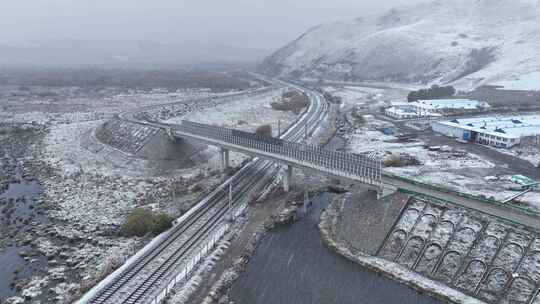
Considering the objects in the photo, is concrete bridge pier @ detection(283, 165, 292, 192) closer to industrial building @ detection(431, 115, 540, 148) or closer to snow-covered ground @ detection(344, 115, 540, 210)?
snow-covered ground @ detection(344, 115, 540, 210)

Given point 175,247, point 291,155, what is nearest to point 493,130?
point 291,155

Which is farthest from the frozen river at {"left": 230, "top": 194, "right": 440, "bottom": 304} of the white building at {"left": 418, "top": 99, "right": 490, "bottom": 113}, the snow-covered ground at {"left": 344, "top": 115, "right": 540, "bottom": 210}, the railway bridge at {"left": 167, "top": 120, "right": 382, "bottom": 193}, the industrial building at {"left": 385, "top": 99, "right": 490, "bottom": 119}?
the white building at {"left": 418, "top": 99, "right": 490, "bottom": 113}

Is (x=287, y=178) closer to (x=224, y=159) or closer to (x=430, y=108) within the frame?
(x=224, y=159)

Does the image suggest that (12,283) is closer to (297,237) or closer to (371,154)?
(297,237)

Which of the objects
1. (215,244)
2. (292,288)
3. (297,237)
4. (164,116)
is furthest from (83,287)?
(164,116)

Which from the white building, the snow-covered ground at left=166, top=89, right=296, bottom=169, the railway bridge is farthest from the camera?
the white building

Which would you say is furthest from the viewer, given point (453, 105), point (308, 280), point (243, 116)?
point (243, 116)
